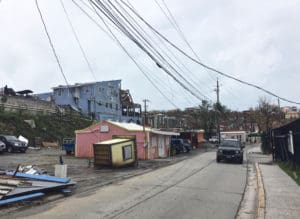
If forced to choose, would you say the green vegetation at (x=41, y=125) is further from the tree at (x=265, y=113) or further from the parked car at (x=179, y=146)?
the tree at (x=265, y=113)

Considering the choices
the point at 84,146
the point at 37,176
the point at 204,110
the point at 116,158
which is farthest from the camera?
the point at 204,110

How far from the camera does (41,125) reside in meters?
51.9

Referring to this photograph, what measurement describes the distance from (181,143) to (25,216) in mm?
41183

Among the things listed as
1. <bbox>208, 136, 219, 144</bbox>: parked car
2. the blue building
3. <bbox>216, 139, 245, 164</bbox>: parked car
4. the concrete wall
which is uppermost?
the blue building

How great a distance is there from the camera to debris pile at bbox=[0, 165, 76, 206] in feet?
39.3

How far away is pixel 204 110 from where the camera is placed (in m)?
91.6

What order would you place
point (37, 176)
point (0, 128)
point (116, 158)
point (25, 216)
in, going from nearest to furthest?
point (25, 216) < point (37, 176) < point (116, 158) < point (0, 128)

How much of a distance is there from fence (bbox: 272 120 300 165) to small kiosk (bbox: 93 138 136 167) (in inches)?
391

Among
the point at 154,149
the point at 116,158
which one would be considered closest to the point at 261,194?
→ the point at 116,158

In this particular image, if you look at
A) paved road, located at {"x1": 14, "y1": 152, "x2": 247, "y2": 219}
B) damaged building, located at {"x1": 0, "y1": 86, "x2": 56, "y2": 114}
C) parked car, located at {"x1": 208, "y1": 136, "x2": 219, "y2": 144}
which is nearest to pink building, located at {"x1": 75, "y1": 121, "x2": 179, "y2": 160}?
damaged building, located at {"x1": 0, "y1": 86, "x2": 56, "y2": 114}

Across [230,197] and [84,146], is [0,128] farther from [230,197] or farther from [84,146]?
[230,197]

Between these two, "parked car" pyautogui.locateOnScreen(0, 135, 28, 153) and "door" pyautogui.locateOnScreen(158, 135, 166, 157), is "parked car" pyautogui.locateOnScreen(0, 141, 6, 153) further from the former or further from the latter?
"door" pyautogui.locateOnScreen(158, 135, 166, 157)

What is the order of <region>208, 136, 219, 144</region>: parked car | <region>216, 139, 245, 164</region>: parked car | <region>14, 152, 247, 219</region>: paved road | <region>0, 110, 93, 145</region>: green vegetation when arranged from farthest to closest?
<region>208, 136, 219, 144</region>: parked car → <region>0, 110, 93, 145</region>: green vegetation → <region>216, 139, 245, 164</region>: parked car → <region>14, 152, 247, 219</region>: paved road

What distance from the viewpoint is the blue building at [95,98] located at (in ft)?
247
